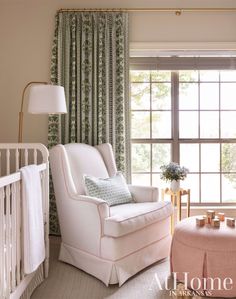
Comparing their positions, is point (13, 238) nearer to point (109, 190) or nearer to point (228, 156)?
point (109, 190)

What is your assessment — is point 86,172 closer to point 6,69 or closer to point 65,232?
point 65,232

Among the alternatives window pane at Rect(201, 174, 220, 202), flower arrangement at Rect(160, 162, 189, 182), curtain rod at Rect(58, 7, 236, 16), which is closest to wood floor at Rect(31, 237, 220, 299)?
flower arrangement at Rect(160, 162, 189, 182)

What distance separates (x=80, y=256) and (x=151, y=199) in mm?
Result: 820

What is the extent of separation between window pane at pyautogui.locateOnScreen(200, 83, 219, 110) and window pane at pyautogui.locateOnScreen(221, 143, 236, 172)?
1.55 ft

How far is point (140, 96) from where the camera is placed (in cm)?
350

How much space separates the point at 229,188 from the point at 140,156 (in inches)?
43.6

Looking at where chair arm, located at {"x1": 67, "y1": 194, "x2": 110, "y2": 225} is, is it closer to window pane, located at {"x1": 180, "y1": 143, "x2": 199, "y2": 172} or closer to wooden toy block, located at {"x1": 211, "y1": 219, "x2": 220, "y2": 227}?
wooden toy block, located at {"x1": 211, "y1": 219, "x2": 220, "y2": 227}

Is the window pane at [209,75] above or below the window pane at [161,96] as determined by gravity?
above

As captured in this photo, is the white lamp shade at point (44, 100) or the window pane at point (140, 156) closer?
the white lamp shade at point (44, 100)

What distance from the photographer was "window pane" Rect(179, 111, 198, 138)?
138 inches

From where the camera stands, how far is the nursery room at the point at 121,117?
97.0 inches

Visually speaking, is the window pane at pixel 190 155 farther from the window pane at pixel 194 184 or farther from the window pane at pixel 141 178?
the window pane at pixel 141 178

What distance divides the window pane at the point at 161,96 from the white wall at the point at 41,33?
0.51 metres

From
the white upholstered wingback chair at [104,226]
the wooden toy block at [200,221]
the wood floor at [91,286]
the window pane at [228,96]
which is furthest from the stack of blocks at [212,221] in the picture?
the window pane at [228,96]
